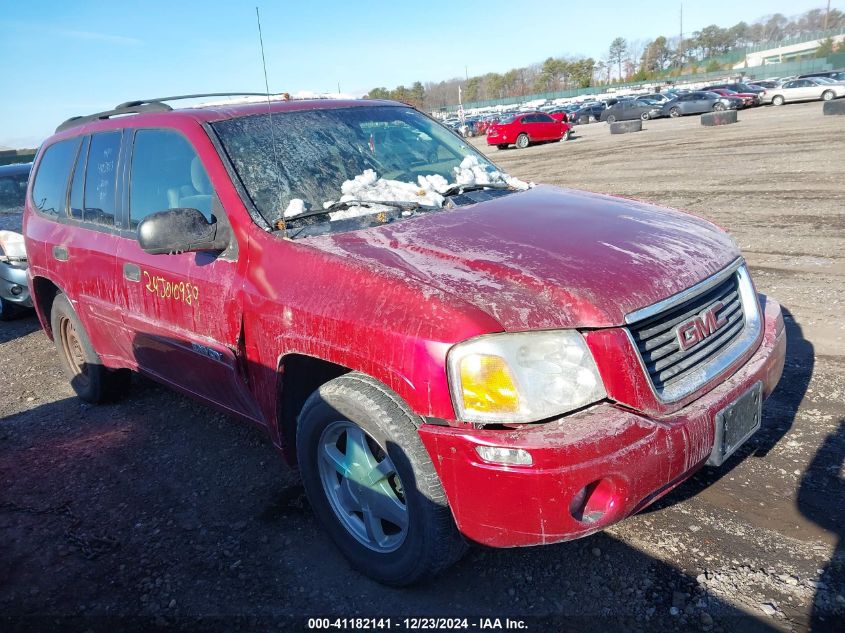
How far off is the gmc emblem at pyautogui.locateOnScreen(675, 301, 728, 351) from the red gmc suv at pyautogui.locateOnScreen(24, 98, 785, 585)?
1 cm

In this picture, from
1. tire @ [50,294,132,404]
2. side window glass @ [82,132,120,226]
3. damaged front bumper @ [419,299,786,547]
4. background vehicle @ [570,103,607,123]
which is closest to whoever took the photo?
damaged front bumper @ [419,299,786,547]

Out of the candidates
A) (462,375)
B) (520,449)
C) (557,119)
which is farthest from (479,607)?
(557,119)

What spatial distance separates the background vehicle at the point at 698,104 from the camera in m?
34.9

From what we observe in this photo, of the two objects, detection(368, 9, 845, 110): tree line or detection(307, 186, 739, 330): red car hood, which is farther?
detection(368, 9, 845, 110): tree line

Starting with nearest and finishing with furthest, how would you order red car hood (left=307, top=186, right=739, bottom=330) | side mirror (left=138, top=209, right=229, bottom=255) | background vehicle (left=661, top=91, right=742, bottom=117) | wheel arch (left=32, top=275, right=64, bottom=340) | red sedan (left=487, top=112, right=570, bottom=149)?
red car hood (left=307, top=186, right=739, bottom=330), side mirror (left=138, top=209, right=229, bottom=255), wheel arch (left=32, top=275, right=64, bottom=340), red sedan (left=487, top=112, right=570, bottom=149), background vehicle (left=661, top=91, right=742, bottom=117)

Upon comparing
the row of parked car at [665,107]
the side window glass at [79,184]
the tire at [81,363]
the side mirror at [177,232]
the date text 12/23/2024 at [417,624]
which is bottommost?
the date text 12/23/2024 at [417,624]

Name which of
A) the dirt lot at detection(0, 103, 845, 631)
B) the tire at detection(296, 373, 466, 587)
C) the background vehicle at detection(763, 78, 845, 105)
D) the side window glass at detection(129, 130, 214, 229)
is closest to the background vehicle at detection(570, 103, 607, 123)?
the background vehicle at detection(763, 78, 845, 105)

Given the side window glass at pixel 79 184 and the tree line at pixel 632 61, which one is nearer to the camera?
the side window glass at pixel 79 184

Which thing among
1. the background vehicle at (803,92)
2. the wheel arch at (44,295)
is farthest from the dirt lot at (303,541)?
the background vehicle at (803,92)

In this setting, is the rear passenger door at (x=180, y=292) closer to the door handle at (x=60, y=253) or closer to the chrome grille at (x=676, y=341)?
the door handle at (x=60, y=253)

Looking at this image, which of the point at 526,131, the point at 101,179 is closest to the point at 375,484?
the point at 101,179

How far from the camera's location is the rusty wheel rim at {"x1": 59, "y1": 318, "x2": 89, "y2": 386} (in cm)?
490

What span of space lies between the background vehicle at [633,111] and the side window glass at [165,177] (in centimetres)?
3897

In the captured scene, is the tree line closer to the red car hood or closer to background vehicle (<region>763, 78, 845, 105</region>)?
background vehicle (<region>763, 78, 845, 105</region>)
